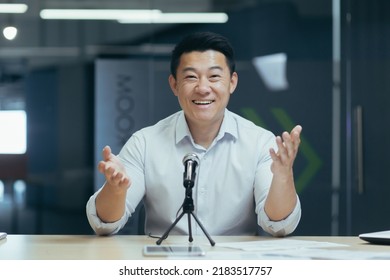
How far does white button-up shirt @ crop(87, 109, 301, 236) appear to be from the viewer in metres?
2.89

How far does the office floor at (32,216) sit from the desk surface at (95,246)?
2316mm

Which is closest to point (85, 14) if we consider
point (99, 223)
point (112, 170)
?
point (99, 223)

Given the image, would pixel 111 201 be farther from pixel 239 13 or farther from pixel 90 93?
pixel 239 13

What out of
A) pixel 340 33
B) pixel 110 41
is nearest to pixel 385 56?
pixel 340 33

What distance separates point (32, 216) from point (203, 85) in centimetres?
240

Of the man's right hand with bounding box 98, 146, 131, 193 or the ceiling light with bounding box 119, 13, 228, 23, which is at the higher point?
the ceiling light with bounding box 119, 13, 228, 23

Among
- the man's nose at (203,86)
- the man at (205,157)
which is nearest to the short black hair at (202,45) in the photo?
the man at (205,157)

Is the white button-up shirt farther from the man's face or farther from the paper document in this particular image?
the paper document

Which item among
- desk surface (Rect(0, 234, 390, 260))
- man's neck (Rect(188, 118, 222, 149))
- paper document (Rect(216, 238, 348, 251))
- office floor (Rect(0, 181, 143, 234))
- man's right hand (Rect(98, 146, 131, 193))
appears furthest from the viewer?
office floor (Rect(0, 181, 143, 234))

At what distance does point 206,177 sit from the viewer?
296 centimetres

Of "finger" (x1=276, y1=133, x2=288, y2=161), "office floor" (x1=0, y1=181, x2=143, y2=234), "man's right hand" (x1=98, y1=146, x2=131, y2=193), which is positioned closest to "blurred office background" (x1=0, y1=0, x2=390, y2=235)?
"office floor" (x1=0, y1=181, x2=143, y2=234)

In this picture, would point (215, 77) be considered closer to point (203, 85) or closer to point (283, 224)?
point (203, 85)

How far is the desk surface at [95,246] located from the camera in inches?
81.0

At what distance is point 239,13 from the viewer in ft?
16.4
